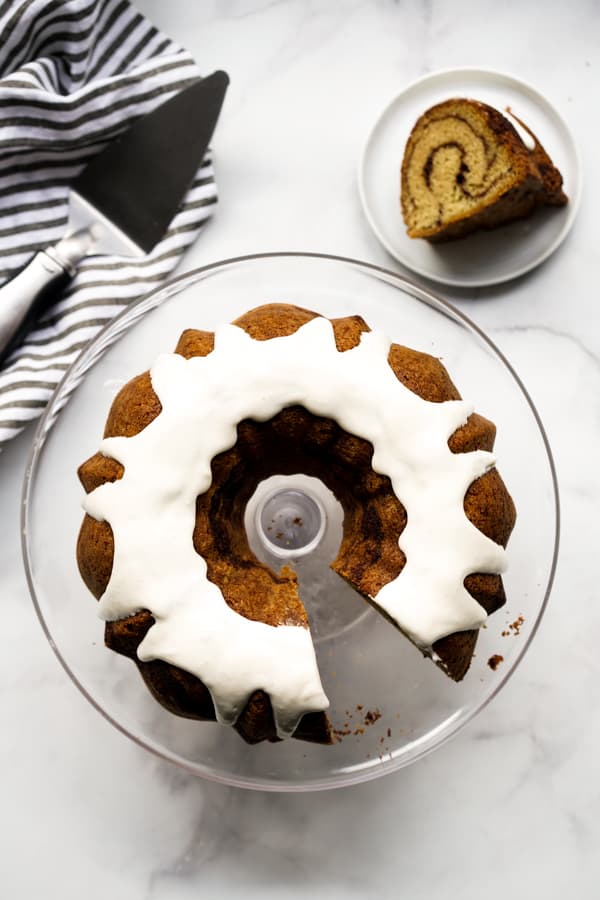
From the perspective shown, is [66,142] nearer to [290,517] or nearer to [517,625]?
[290,517]

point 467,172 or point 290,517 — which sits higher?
point 467,172

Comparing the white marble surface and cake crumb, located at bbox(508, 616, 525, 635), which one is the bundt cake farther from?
cake crumb, located at bbox(508, 616, 525, 635)

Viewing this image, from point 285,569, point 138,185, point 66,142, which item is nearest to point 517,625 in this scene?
point 285,569

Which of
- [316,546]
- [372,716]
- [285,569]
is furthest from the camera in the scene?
[316,546]

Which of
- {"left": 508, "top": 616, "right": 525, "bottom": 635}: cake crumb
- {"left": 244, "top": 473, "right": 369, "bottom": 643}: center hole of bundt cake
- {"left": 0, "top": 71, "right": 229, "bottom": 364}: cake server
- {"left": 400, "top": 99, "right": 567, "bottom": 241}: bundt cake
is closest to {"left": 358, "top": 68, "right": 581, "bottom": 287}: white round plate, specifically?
{"left": 400, "top": 99, "right": 567, "bottom": 241}: bundt cake

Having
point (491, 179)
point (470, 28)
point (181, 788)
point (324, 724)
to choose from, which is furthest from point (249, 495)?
point (470, 28)

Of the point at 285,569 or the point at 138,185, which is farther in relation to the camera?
the point at 138,185

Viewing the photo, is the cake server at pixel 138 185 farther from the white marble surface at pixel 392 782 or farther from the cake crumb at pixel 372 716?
the cake crumb at pixel 372 716
